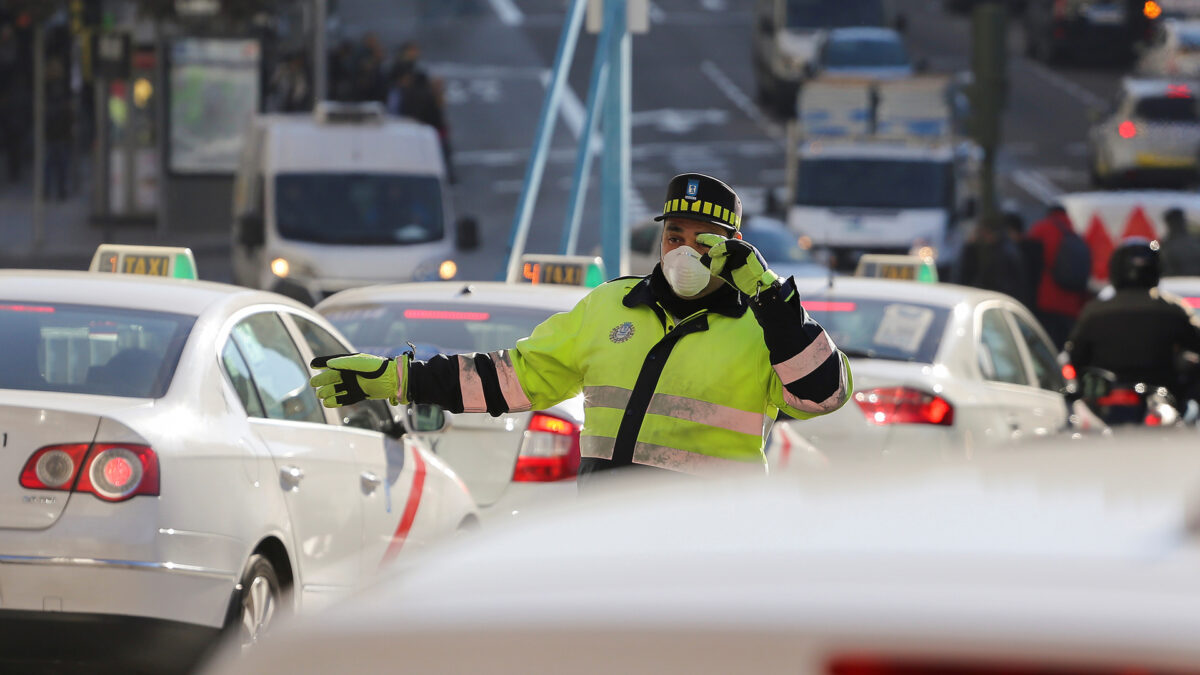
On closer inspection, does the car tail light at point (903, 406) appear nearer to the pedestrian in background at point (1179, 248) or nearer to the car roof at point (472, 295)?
the car roof at point (472, 295)

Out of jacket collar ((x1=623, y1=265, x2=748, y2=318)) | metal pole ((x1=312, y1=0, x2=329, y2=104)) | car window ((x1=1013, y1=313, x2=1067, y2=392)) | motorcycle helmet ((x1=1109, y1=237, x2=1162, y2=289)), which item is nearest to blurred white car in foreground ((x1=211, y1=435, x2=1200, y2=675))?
jacket collar ((x1=623, y1=265, x2=748, y2=318))

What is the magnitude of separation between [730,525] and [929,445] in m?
7.36

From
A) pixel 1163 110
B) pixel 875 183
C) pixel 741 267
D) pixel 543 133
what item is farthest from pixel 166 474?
pixel 1163 110

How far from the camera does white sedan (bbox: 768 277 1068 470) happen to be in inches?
347

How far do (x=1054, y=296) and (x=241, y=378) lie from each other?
11.6m

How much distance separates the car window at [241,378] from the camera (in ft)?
18.9

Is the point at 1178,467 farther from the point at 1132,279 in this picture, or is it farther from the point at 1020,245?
the point at 1020,245

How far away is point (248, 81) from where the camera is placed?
85.8 ft

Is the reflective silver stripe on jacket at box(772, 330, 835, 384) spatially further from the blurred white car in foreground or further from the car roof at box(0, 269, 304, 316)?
the blurred white car in foreground

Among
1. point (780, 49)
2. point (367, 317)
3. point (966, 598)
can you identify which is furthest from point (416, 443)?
point (780, 49)

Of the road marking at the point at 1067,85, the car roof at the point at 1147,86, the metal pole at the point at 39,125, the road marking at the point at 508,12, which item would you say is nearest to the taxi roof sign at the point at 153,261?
the metal pole at the point at 39,125

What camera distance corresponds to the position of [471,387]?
4.82 m

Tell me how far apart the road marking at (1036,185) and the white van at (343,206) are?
16.6 metres

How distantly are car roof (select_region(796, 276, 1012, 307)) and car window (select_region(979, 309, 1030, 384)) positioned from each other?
12 centimetres
